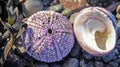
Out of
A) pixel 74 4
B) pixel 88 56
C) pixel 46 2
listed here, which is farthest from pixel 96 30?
pixel 46 2

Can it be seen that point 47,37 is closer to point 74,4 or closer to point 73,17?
point 73,17

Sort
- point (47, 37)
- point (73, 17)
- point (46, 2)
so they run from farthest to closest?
1. point (46, 2)
2. point (73, 17)
3. point (47, 37)

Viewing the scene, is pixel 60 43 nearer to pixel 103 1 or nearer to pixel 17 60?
pixel 17 60

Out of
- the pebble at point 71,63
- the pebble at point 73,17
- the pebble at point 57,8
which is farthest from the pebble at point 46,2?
the pebble at point 71,63

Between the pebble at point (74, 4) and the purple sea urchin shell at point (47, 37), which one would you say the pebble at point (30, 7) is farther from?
the pebble at point (74, 4)

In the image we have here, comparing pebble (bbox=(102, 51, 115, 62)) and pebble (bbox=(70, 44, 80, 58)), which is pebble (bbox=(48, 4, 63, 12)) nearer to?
pebble (bbox=(70, 44, 80, 58))

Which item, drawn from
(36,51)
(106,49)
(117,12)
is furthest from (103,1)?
(36,51)
